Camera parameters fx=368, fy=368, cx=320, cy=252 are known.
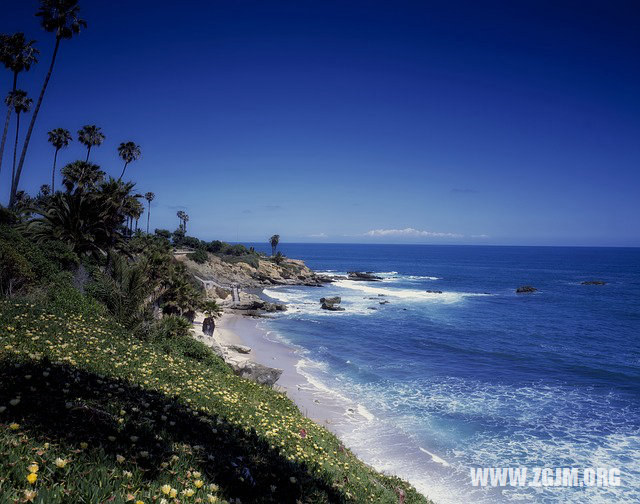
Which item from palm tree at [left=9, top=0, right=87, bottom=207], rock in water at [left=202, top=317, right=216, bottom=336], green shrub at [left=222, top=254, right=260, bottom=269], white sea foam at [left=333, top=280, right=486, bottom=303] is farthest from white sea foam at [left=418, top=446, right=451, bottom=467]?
green shrub at [left=222, top=254, right=260, bottom=269]

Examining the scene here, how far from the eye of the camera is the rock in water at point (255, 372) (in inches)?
736

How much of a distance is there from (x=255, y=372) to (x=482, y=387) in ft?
50.2

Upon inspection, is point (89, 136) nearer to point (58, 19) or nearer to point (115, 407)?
point (58, 19)

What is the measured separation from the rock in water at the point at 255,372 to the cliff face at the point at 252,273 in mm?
43968

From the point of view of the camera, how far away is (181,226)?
103312 mm

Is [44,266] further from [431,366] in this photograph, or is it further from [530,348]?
[530,348]

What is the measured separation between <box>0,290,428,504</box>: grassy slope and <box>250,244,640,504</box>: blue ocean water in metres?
5.77

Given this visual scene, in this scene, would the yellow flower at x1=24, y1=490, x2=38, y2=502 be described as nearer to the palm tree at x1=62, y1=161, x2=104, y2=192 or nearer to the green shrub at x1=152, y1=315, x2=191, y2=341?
the green shrub at x1=152, y1=315, x2=191, y2=341

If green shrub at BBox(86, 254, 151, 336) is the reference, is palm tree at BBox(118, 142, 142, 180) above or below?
above

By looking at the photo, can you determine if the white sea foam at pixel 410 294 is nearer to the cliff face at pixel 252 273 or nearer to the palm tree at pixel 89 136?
the cliff face at pixel 252 273

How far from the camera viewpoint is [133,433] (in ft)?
17.7

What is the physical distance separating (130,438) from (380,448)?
44.9 feet

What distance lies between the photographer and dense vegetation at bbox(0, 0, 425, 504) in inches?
163

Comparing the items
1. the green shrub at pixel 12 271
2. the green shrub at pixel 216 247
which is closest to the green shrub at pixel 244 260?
the green shrub at pixel 216 247
